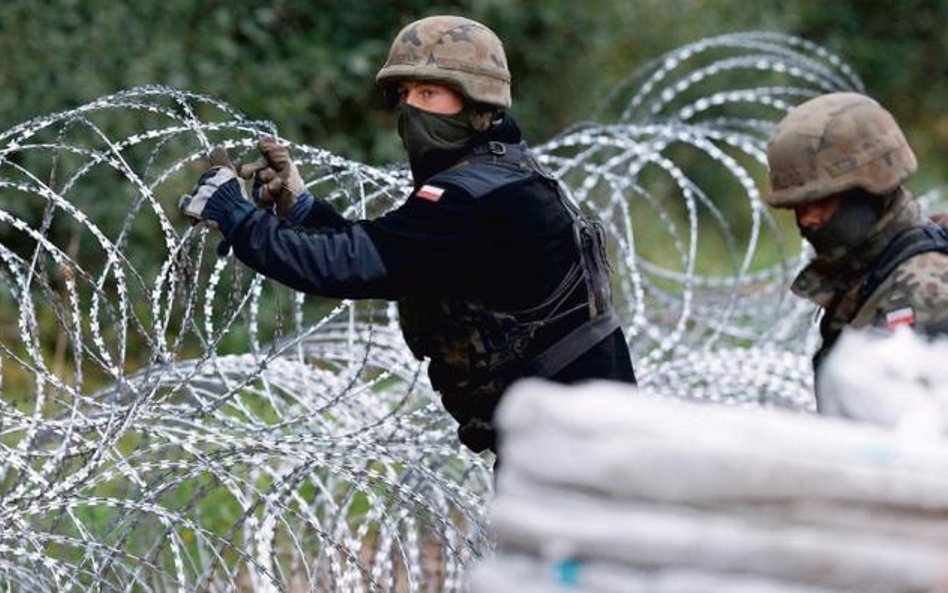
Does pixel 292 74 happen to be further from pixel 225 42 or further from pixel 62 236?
pixel 62 236

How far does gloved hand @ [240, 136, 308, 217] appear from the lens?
5570 millimetres

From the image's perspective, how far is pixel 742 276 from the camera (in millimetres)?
8305

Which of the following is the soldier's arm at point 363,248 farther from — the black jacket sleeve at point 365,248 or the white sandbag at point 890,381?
the white sandbag at point 890,381

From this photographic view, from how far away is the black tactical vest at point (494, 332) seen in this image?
5441mm

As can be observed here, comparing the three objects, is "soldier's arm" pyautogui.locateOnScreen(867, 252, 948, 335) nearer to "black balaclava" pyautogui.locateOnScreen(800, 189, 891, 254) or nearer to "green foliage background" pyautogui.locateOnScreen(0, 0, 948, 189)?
"black balaclava" pyautogui.locateOnScreen(800, 189, 891, 254)

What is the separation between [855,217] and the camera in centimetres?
475

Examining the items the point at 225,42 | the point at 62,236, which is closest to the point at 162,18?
the point at 225,42

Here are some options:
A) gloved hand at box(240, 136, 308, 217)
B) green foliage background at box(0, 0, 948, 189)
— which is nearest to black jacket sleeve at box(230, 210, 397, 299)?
gloved hand at box(240, 136, 308, 217)

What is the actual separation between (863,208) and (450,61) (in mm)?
1212

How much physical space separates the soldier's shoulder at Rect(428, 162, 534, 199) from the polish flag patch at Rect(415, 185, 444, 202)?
20 millimetres

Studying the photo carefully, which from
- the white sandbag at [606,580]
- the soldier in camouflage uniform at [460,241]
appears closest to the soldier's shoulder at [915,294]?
the soldier in camouflage uniform at [460,241]

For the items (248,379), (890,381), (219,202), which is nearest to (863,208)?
(890,381)

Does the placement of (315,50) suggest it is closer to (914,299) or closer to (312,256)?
(312,256)

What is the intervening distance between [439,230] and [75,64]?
257 inches
